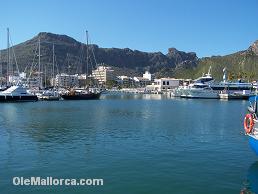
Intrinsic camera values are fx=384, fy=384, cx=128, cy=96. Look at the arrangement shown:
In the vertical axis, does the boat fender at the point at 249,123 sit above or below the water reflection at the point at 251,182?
above

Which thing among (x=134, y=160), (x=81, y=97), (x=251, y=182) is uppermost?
(x=81, y=97)

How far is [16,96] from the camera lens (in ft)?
392

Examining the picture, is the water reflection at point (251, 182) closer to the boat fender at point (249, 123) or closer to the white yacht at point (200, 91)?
the boat fender at point (249, 123)

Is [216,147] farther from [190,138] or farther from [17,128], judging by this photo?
[17,128]

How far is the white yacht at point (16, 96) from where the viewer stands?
11727cm

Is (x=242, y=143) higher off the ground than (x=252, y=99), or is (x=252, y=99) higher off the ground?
(x=252, y=99)

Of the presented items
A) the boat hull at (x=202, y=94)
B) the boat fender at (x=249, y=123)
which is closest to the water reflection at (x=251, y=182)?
the boat fender at (x=249, y=123)

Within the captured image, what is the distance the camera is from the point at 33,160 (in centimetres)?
2752

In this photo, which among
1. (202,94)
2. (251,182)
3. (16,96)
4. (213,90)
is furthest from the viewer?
(213,90)

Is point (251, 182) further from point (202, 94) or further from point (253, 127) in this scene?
point (202, 94)

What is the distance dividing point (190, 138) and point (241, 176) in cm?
1494

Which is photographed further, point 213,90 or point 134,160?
point 213,90

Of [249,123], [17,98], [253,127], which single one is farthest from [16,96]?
[253,127]

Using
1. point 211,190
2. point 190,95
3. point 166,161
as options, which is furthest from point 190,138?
point 190,95
